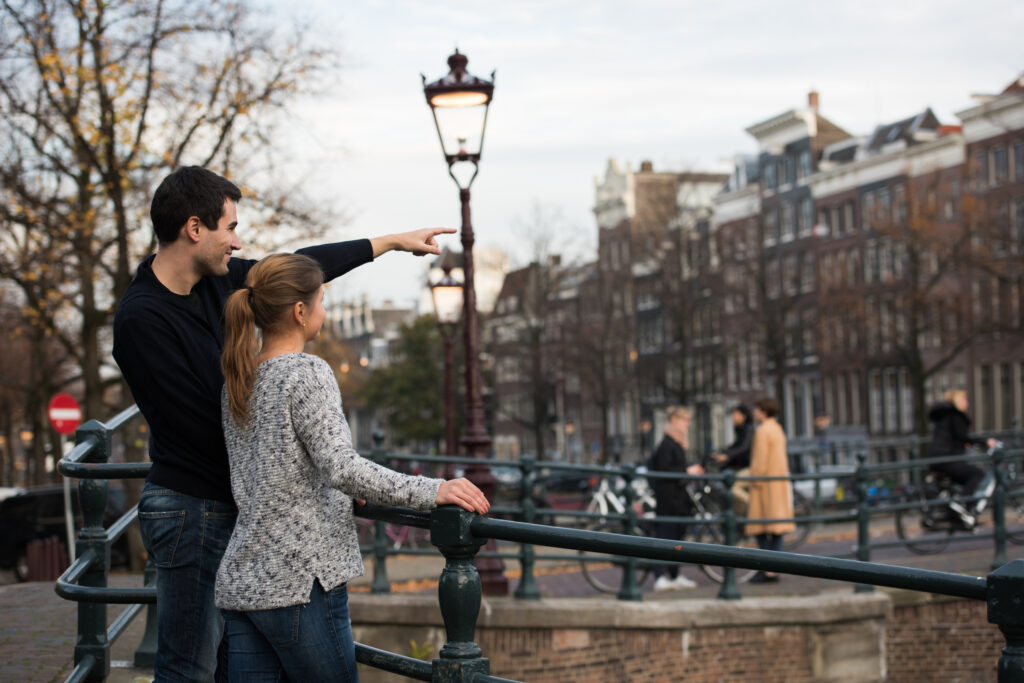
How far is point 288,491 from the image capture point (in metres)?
3.06

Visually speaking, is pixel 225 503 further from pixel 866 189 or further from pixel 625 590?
pixel 866 189

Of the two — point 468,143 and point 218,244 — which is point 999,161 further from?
point 218,244

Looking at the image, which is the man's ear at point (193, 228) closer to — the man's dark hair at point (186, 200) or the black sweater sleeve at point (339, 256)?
the man's dark hair at point (186, 200)

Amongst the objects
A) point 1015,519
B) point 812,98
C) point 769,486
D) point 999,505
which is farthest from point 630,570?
point 812,98

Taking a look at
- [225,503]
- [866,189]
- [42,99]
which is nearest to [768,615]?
[225,503]

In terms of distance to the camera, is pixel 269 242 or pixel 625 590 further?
pixel 269 242

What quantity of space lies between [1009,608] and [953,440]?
41.1 feet

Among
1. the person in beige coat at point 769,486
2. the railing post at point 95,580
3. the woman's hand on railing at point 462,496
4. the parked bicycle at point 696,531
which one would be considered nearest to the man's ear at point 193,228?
the woman's hand on railing at point 462,496

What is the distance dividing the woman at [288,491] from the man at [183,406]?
0.17m

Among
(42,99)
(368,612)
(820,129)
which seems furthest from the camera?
(820,129)

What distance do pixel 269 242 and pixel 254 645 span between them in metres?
16.6

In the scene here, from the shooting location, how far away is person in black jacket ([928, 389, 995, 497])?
46.4 ft

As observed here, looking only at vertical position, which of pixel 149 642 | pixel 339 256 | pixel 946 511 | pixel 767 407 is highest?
pixel 339 256

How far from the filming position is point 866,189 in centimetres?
4912
